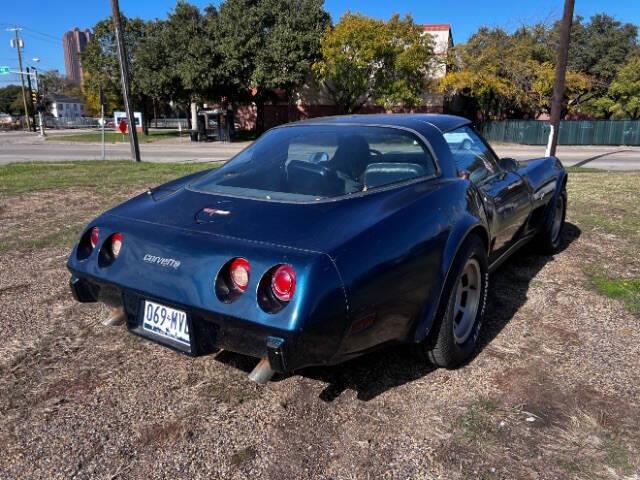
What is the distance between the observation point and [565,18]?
36.5 feet

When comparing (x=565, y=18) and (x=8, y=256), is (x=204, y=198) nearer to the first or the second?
(x=8, y=256)

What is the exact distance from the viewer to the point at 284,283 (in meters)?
2.08

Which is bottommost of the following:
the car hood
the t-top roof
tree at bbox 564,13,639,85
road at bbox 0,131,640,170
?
road at bbox 0,131,640,170

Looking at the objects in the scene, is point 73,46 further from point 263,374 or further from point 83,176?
point 263,374

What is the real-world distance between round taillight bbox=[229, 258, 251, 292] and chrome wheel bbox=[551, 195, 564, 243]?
3740 mm

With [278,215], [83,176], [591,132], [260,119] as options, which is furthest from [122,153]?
[591,132]

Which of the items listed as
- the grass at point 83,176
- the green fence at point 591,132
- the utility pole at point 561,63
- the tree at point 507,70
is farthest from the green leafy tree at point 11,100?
the utility pole at point 561,63

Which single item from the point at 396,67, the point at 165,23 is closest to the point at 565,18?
the point at 396,67

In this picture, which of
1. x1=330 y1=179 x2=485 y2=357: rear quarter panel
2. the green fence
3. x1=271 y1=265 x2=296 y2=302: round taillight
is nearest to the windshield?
x1=330 y1=179 x2=485 y2=357: rear quarter panel

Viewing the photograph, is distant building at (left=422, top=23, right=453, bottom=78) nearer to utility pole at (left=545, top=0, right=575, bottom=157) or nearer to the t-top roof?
utility pole at (left=545, top=0, right=575, bottom=157)

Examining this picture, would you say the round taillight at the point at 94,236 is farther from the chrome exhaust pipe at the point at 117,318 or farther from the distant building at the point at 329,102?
the distant building at the point at 329,102

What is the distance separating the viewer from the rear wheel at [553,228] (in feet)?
15.8

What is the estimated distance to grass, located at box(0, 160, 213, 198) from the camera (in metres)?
9.39

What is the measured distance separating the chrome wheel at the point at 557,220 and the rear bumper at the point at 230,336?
12.0ft
